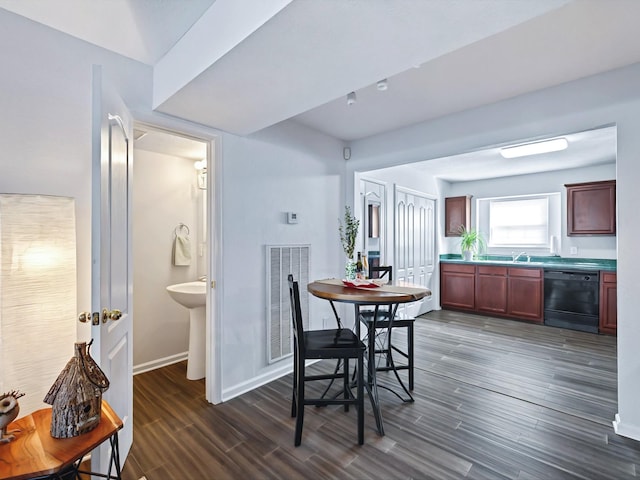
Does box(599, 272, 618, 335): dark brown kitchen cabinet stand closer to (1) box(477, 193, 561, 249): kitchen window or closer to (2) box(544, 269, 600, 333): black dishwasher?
(2) box(544, 269, 600, 333): black dishwasher

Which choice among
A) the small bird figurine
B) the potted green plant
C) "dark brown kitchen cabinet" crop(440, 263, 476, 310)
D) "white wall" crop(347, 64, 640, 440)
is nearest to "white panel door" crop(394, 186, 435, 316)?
"dark brown kitchen cabinet" crop(440, 263, 476, 310)

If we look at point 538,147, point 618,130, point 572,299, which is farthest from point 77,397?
point 572,299

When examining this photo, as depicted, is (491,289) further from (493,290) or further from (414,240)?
(414,240)

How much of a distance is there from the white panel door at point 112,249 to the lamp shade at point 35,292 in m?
0.23

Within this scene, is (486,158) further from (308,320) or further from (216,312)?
(216,312)

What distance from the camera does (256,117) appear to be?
2348 mm

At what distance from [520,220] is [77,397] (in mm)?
6532

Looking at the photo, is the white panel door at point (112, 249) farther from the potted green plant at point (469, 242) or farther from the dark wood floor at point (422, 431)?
the potted green plant at point (469, 242)

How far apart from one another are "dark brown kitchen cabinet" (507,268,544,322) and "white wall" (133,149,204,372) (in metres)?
4.83

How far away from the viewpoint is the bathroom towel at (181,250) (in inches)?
138

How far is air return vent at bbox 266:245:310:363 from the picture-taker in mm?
2971

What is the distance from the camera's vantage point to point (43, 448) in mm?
1173

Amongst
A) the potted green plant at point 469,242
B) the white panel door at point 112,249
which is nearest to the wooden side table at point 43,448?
the white panel door at point 112,249

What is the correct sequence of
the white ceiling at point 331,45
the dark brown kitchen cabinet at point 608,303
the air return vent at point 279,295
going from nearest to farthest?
the white ceiling at point 331,45 → the air return vent at point 279,295 → the dark brown kitchen cabinet at point 608,303
